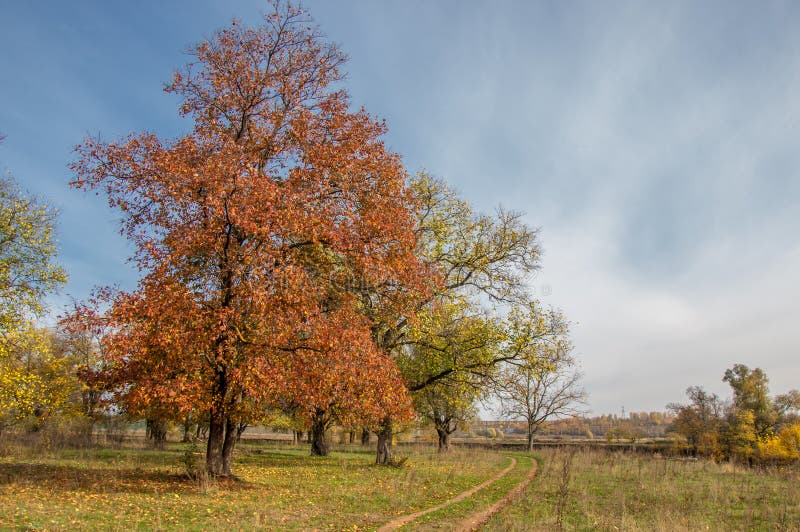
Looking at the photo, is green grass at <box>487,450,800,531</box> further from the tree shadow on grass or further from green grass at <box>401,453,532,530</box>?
the tree shadow on grass

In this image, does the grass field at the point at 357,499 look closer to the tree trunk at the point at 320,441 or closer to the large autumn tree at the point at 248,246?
the large autumn tree at the point at 248,246

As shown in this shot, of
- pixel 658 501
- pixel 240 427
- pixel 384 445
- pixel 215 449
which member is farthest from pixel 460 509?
pixel 240 427

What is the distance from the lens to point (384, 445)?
25016 mm

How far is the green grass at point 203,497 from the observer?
10141mm

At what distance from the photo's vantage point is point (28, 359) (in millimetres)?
35000

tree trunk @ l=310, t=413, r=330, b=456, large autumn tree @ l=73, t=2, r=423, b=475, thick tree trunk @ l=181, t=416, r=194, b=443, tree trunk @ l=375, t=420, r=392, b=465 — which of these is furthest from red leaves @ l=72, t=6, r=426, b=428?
thick tree trunk @ l=181, t=416, r=194, b=443

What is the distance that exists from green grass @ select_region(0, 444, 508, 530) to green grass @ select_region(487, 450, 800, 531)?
9.93 ft

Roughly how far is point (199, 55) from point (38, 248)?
12.5m

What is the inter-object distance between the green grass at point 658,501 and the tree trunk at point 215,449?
9253 mm

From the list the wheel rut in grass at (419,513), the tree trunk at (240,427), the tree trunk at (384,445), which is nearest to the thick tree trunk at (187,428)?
the tree trunk at (240,427)

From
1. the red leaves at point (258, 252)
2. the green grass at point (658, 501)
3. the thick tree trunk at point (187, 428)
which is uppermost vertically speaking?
the red leaves at point (258, 252)

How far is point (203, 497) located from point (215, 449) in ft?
10.0

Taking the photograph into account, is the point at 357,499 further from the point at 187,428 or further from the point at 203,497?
the point at 187,428

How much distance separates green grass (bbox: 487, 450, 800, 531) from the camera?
11.2 m
